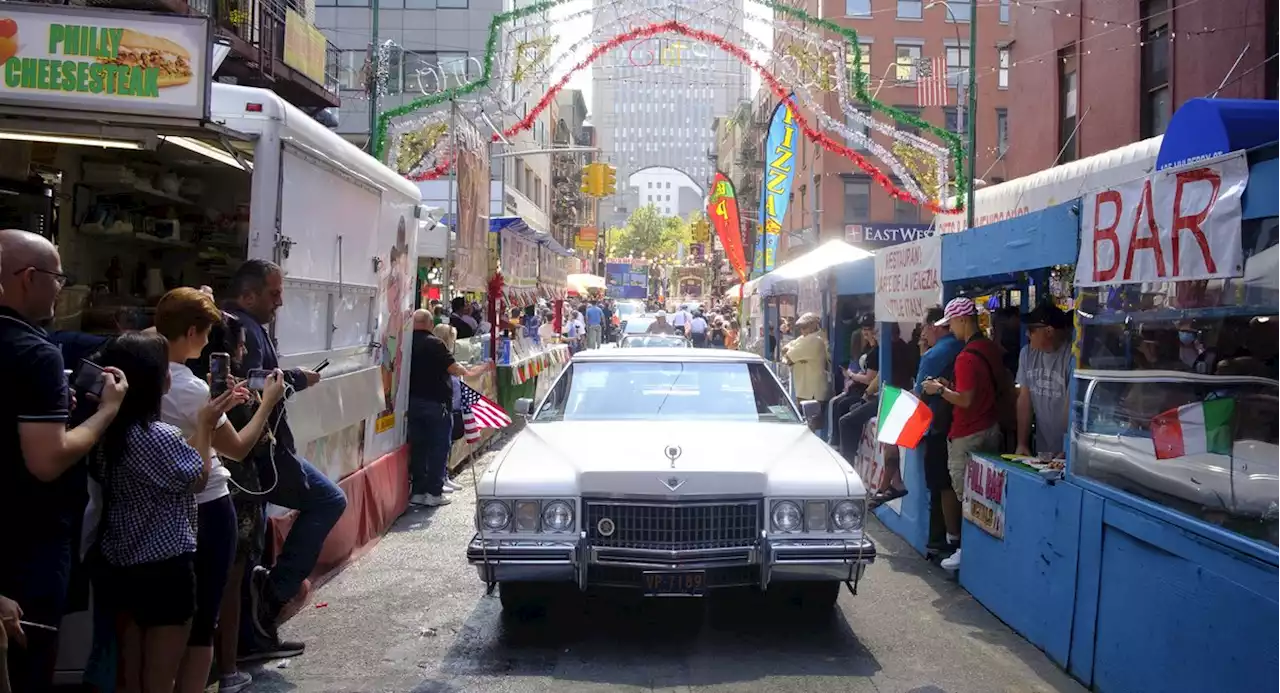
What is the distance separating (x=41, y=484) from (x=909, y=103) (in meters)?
40.4

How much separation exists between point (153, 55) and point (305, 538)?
258 centimetres

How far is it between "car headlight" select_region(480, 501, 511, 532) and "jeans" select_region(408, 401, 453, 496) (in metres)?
4.18

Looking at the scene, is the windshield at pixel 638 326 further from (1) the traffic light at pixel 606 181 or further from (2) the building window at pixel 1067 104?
(2) the building window at pixel 1067 104

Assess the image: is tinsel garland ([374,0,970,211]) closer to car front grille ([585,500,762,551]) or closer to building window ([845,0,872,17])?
car front grille ([585,500,762,551])

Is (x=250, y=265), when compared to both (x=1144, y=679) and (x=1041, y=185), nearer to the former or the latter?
(x=1144, y=679)

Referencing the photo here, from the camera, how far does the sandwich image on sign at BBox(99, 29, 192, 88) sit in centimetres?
490

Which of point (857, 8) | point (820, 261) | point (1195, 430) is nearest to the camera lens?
point (1195, 430)

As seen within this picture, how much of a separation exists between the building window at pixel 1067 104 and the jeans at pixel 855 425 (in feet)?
29.5

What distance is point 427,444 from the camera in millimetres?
9820

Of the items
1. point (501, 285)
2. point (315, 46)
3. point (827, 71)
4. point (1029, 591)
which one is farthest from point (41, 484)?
point (315, 46)

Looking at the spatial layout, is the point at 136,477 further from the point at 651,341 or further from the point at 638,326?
the point at 638,326

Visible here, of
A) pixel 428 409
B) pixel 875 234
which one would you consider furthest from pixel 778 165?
pixel 428 409

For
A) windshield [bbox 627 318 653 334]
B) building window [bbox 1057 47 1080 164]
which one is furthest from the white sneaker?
windshield [bbox 627 318 653 334]

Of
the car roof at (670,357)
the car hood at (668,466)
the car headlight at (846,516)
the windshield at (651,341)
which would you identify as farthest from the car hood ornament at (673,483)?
the windshield at (651,341)
